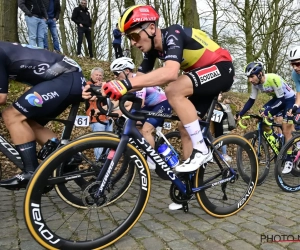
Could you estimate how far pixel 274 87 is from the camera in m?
5.84

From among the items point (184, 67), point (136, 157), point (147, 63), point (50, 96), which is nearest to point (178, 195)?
point (136, 157)

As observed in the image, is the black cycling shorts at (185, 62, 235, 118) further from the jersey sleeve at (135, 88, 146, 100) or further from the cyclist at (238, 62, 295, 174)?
the cyclist at (238, 62, 295, 174)

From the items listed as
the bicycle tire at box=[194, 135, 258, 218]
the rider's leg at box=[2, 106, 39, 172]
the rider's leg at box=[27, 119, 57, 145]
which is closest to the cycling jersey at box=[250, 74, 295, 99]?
the bicycle tire at box=[194, 135, 258, 218]

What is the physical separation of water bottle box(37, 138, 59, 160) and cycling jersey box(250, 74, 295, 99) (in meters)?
4.23

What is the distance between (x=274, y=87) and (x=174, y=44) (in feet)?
12.5

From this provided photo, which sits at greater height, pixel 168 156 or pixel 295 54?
pixel 295 54

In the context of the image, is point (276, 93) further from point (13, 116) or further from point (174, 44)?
point (13, 116)

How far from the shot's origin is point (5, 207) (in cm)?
A: 374

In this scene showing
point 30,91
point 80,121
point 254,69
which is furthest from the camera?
point 254,69

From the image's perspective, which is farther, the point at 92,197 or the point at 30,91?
the point at 30,91

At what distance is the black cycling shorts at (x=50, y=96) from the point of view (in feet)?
9.58

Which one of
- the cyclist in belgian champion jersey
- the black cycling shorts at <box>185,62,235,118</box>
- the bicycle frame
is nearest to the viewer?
the bicycle frame

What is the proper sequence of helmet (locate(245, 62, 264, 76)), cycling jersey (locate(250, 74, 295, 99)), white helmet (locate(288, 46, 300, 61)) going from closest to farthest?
white helmet (locate(288, 46, 300, 61)), helmet (locate(245, 62, 264, 76)), cycling jersey (locate(250, 74, 295, 99))

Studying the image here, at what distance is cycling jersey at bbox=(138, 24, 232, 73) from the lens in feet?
9.14
